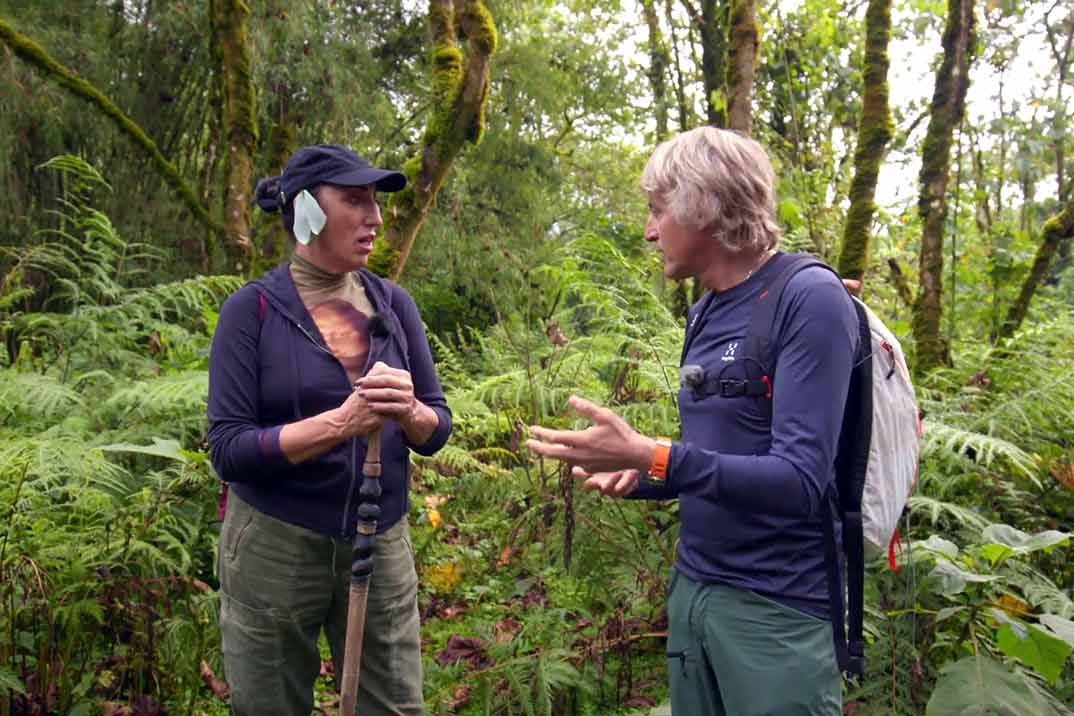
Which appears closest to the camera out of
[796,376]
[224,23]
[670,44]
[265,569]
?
[796,376]

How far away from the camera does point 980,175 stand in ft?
33.4

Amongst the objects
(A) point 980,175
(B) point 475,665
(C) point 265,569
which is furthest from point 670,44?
(C) point 265,569

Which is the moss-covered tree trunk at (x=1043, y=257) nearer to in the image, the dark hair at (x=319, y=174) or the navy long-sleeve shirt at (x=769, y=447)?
the navy long-sleeve shirt at (x=769, y=447)

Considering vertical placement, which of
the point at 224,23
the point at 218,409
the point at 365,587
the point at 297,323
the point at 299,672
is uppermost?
the point at 224,23

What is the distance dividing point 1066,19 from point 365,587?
47.0 feet

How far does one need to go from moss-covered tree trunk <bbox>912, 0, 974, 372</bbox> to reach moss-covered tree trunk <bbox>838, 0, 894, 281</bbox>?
46 centimetres

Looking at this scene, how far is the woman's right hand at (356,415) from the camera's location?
2.33 meters

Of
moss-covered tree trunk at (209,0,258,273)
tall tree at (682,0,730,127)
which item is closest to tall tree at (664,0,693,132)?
tall tree at (682,0,730,127)

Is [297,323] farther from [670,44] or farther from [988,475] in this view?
[670,44]

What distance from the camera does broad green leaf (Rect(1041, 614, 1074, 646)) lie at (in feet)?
8.37

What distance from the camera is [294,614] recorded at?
252cm

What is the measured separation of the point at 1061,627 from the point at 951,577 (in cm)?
32

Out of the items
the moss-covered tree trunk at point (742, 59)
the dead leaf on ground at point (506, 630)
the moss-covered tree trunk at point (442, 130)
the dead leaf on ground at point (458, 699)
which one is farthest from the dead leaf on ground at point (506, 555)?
the moss-covered tree trunk at point (742, 59)

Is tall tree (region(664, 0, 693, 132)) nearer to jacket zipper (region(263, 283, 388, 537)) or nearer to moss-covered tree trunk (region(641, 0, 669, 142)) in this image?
moss-covered tree trunk (region(641, 0, 669, 142))
